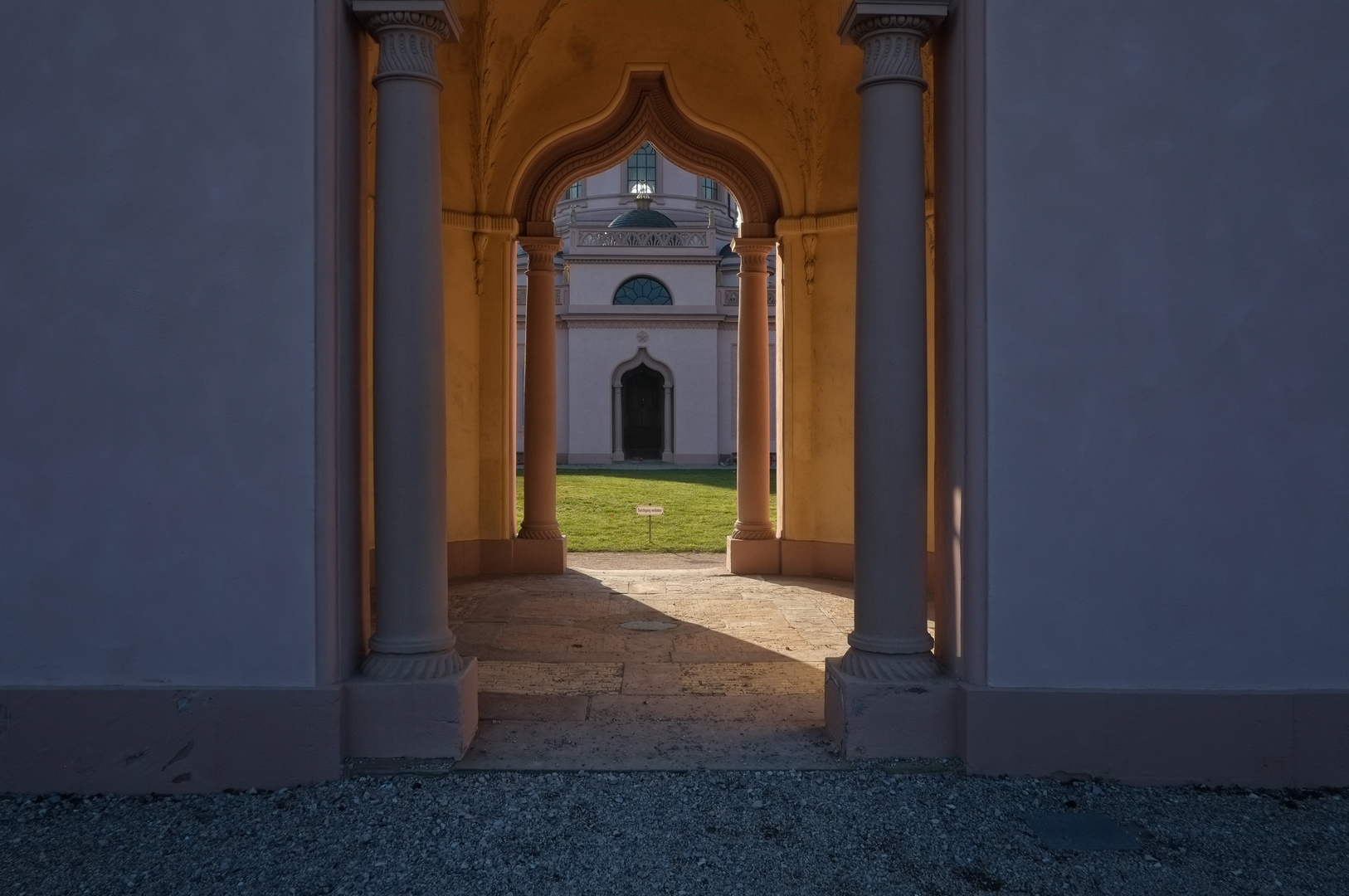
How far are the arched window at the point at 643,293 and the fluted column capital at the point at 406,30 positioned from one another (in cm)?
3050

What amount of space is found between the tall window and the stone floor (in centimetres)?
3359

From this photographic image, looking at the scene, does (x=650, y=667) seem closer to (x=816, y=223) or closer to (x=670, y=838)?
(x=670, y=838)

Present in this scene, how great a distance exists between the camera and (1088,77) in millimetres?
4203

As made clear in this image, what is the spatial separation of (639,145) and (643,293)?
24633mm

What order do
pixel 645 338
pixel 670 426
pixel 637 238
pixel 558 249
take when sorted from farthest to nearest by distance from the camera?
pixel 670 426
pixel 645 338
pixel 637 238
pixel 558 249

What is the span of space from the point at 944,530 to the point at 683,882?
220 cm

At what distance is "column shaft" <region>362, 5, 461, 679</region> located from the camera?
4402 millimetres

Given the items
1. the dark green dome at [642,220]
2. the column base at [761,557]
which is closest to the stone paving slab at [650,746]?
the column base at [761,557]

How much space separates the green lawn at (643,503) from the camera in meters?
13.5

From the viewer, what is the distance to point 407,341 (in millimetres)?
4414

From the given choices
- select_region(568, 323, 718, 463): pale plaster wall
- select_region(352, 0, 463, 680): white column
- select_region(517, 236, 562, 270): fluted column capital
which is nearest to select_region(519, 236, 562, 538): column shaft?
select_region(517, 236, 562, 270): fluted column capital

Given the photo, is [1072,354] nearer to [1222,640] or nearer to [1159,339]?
[1159,339]

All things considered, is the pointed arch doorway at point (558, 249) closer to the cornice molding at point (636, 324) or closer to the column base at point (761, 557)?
the column base at point (761, 557)

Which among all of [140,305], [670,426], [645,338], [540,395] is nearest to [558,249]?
[540,395]
